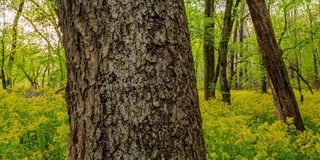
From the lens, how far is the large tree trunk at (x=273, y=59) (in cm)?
577

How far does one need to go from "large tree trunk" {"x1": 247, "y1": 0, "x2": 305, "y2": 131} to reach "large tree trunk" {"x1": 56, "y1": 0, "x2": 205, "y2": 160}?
4933 millimetres

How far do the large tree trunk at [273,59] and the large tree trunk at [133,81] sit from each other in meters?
4.93

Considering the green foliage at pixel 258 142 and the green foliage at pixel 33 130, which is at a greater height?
the green foliage at pixel 33 130

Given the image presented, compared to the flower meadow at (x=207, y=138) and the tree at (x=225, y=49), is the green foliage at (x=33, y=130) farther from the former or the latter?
the tree at (x=225, y=49)

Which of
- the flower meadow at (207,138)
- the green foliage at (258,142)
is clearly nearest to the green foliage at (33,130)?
the flower meadow at (207,138)

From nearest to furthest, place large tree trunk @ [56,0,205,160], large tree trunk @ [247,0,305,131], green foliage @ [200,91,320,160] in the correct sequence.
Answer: large tree trunk @ [56,0,205,160], green foliage @ [200,91,320,160], large tree trunk @ [247,0,305,131]

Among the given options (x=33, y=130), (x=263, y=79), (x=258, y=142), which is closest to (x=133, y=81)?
(x=258, y=142)

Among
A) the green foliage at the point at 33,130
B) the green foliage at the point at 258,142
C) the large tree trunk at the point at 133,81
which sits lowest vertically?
the green foliage at the point at 258,142

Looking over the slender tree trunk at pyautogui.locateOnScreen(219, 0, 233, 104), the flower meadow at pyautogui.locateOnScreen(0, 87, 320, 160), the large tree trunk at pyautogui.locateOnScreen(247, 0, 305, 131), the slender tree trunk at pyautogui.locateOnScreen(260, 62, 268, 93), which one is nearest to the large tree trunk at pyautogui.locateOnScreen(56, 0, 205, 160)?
the flower meadow at pyautogui.locateOnScreen(0, 87, 320, 160)

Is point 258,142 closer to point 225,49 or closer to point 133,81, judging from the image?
point 133,81

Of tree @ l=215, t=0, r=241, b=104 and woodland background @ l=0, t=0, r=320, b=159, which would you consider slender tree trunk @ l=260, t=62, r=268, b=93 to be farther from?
tree @ l=215, t=0, r=241, b=104

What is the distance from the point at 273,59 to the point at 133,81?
5.13 metres

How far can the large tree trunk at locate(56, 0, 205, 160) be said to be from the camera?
1.18 metres

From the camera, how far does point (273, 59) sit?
19.0ft
